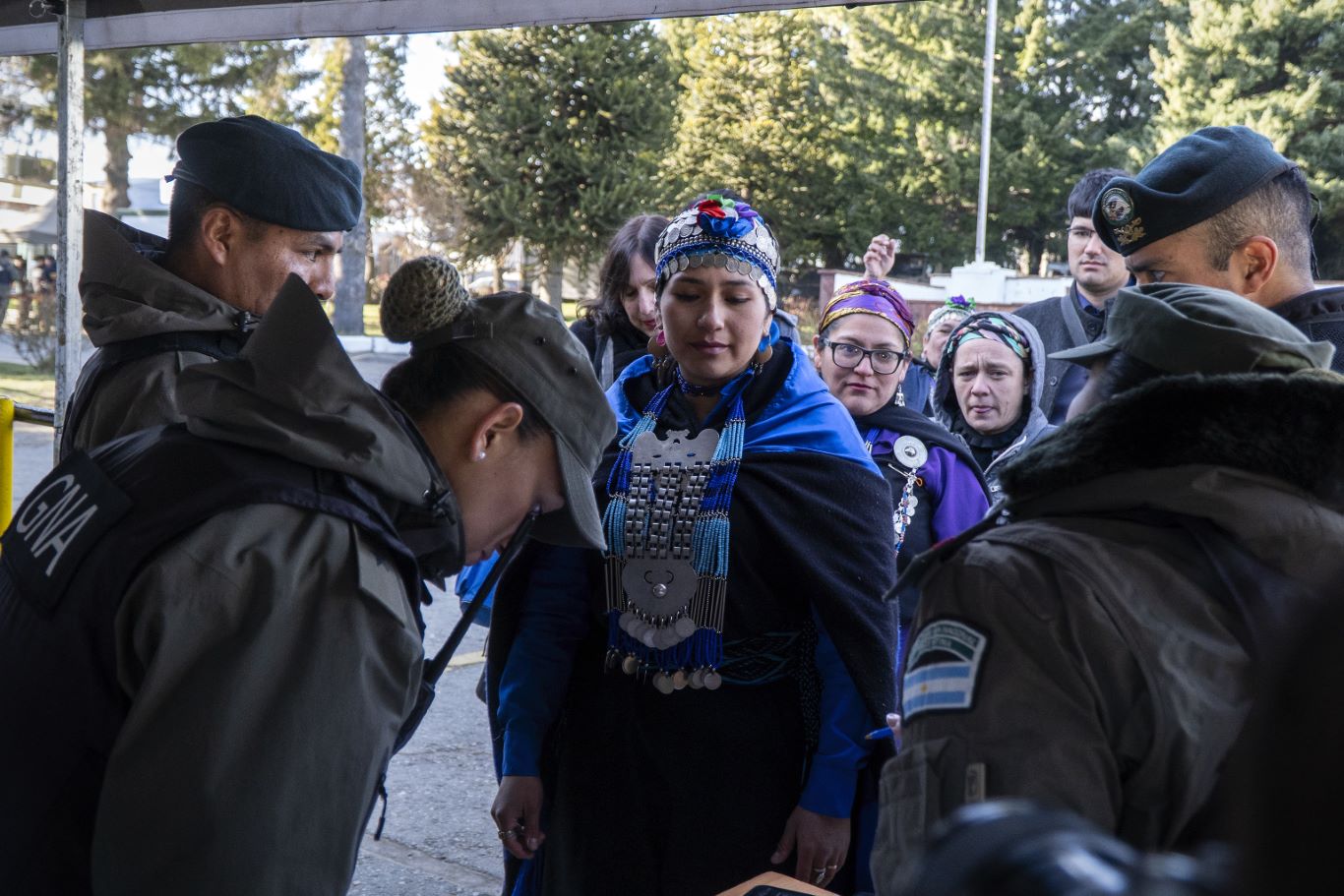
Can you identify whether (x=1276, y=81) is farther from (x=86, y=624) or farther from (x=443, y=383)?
(x=86, y=624)

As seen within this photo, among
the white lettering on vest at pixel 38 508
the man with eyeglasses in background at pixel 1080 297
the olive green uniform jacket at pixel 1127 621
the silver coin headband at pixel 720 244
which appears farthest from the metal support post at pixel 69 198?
the olive green uniform jacket at pixel 1127 621

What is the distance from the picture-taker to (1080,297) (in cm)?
473

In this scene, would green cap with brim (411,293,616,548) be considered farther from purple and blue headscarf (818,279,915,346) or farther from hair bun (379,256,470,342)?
purple and blue headscarf (818,279,915,346)

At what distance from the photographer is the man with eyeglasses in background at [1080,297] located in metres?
4.58

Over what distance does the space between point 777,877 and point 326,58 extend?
3009 cm

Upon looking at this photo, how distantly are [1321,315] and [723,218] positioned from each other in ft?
3.76

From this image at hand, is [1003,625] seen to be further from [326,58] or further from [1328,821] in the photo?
[326,58]

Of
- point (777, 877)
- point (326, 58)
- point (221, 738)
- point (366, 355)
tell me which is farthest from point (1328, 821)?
point (326, 58)

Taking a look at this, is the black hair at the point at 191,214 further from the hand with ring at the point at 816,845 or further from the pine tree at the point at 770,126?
the pine tree at the point at 770,126

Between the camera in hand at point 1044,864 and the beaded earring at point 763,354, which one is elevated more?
the beaded earring at point 763,354

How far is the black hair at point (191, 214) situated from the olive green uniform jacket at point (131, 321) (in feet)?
0.25

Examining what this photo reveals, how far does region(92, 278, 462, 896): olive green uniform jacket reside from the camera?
49.9 inches

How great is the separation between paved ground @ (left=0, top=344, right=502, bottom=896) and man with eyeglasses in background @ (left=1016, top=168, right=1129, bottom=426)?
2.47m

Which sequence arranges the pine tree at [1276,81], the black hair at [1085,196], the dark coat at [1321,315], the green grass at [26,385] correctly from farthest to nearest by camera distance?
the pine tree at [1276,81] → the green grass at [26,385] → the black hair at [1085,196] → the dark coat at [1321,315]
